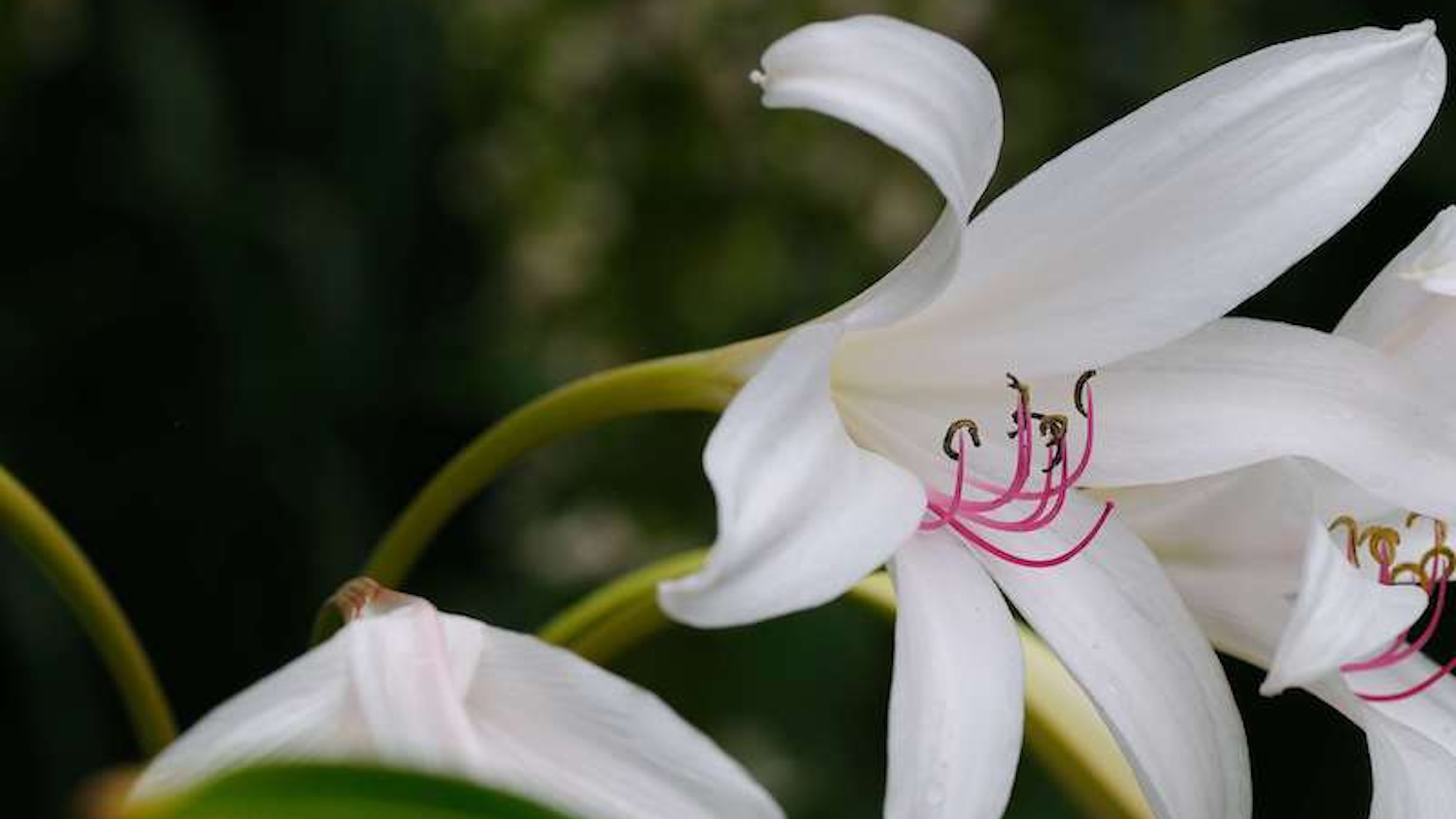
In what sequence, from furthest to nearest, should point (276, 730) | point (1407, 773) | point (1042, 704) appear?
point (1042, 704) < point (1407, 773) < point (276, 730)

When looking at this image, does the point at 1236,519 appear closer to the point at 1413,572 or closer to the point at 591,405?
the point at 1413,572

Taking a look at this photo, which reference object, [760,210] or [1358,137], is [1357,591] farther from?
[760,210]

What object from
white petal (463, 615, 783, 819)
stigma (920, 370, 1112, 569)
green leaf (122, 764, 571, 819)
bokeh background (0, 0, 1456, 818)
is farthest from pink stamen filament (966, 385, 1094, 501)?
bokeh background (0, 0, 1456, 818)

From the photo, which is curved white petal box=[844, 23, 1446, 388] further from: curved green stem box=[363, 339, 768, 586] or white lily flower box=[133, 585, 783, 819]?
white lily flower box=[133, 585, 783, 819]

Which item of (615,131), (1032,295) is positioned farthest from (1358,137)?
(615,131)

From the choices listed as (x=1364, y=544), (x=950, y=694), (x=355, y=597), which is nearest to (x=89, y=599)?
(x=355, y=597)

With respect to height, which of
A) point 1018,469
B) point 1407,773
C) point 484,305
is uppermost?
point 484,305
